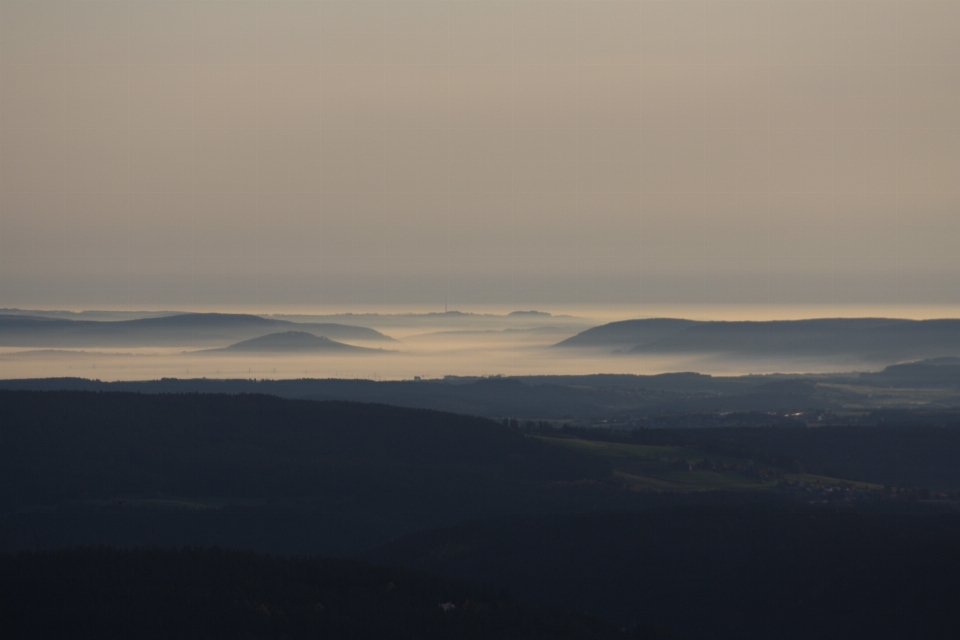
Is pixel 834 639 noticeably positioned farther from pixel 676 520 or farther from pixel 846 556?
pixel 676 520

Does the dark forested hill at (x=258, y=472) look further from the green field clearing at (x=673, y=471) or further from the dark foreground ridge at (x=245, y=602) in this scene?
the dark foreground ridge at (x=245, y=602)

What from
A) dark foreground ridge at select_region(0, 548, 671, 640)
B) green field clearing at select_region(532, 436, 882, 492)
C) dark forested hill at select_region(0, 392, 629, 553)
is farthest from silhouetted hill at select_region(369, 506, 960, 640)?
green field clearing at select_region(532, 436, 882, 492)

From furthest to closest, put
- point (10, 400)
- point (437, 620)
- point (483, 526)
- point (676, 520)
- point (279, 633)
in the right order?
1. point (10, 400)
2. point (483, 526)
3. point (676, 520)
4. point (437, 620)
5. point (279, 633)

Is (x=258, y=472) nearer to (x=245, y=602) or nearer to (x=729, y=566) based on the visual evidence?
(x=729, y=566)

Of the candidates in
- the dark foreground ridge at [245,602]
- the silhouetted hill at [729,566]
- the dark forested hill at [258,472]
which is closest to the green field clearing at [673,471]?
the dark forested hill at [258,472]

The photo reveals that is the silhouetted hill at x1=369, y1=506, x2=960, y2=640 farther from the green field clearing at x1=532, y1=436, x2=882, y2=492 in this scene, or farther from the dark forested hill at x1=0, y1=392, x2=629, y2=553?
the green field clearing at x1=532, y1=436, x2=882, y2=492

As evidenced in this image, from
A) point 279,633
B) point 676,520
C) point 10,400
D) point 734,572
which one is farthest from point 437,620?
point 10,400
